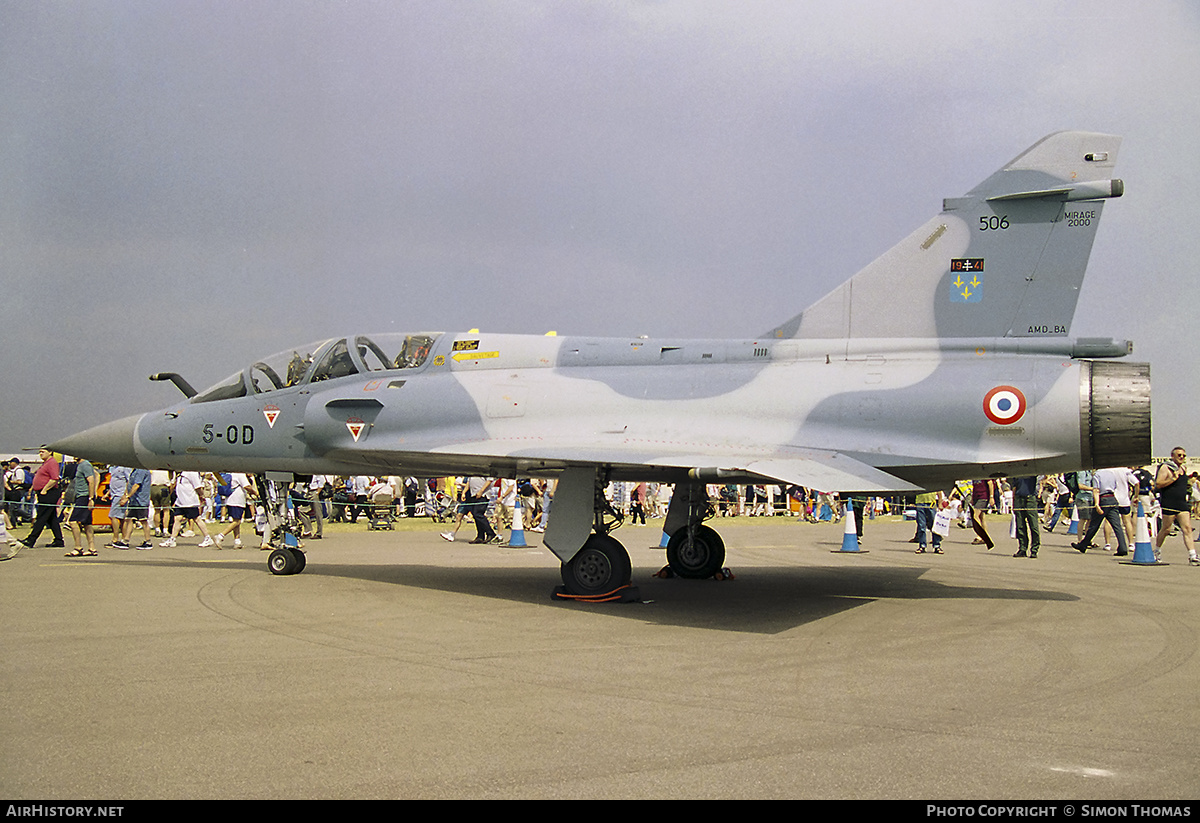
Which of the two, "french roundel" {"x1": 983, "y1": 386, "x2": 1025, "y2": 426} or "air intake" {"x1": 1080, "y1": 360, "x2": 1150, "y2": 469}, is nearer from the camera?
"air intake" {"x1": 1080, "y1": 360, "x2": 1150, "y2": 469}

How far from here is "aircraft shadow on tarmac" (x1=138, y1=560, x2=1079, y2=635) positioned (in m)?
9.16

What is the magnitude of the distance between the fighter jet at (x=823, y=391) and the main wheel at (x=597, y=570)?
21 mm

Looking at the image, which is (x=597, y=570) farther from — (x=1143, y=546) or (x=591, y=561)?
(x=1143, y=546)

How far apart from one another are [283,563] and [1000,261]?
370 inches

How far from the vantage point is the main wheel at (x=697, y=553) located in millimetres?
12375

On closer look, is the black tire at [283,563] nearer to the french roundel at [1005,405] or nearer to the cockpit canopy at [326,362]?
the cockpit canopy at [326,362]

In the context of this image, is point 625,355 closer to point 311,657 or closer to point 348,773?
point 311,657

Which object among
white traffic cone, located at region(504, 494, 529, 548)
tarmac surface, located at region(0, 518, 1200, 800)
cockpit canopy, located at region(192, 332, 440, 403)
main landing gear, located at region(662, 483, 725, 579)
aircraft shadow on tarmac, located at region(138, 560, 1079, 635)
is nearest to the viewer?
tarmac surface, located at region(0, 518, 1200, 800)

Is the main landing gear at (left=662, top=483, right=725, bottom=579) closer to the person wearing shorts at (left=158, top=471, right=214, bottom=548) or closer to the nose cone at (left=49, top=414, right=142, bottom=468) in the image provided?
the nose cone at (left=49, top=414, right=142, bottom=468)

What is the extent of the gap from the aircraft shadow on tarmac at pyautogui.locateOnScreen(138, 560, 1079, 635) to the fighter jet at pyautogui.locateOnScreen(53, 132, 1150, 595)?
923mm

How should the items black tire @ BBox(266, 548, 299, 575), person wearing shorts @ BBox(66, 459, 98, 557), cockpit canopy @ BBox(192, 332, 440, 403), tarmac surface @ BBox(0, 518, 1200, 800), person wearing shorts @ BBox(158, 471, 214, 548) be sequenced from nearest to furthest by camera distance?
tarmac surface @ BBox(0, 518, 1200, 800) < cockpit canopy @ BBox(192, 332, 440, 403) < black tire @ BBox(266, 548, 299, 575) < person wearing shorts @ BBox(66, 459, 98, 557) < person wearing shorts @ BBox(158, 471, 214, 548)

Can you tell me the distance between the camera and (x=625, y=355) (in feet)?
35.9

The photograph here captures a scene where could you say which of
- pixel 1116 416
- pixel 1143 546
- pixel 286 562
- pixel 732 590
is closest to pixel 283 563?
pixel 286 562

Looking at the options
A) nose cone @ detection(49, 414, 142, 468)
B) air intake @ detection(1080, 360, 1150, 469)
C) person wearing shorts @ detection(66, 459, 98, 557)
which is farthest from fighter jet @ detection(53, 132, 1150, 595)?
person wearing shorts @ detection(66, 459, 98, 557)
